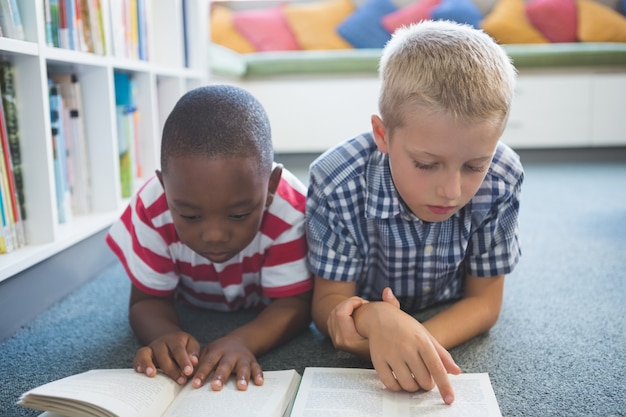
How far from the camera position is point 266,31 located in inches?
136

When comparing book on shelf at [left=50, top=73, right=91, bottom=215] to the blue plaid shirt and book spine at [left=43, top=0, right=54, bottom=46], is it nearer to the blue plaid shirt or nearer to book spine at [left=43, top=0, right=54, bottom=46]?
book spine at [left=43, top=0, right=54, bottom=46]

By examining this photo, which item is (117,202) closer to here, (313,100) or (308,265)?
(308,265)

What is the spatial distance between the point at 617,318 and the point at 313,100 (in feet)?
7.38

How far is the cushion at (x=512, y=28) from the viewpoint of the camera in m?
3.30

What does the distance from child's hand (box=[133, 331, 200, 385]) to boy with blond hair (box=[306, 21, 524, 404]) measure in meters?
0.19

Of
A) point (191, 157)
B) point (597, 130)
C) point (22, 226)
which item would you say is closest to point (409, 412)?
point (191, 157)

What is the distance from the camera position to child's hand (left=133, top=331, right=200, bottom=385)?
758 millimetres

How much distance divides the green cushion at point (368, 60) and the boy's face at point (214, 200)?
79.0 inches

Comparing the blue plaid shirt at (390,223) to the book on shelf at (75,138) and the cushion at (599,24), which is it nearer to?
the book on shelf at (75,138)

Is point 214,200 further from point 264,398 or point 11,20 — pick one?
point 11,20

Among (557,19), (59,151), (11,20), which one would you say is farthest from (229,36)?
(11,20)

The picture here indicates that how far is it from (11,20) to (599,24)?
309cm

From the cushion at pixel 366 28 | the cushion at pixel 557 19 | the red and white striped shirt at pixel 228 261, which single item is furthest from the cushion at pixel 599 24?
the red and white striped shirt at pixel 228 261

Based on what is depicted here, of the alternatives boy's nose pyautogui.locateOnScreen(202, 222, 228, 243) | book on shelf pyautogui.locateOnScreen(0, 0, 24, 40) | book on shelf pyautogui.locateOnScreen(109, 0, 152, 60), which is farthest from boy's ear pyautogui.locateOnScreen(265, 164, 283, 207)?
book on shelf pyautogui.locateOnScreen(109, 0, 152, 60)
